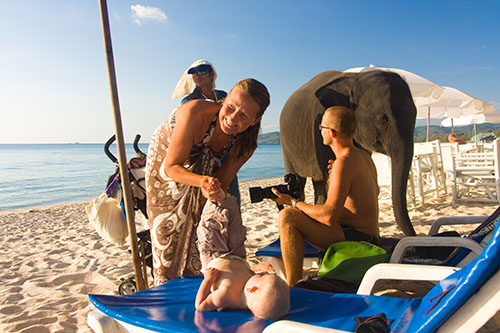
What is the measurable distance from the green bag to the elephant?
1393 mm

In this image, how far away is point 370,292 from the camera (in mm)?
1860

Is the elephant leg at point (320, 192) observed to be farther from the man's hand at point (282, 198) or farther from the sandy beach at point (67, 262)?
the man's hand at point (282, 198)

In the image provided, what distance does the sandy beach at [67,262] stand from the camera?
2.91 m

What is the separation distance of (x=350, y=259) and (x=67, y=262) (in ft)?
12.3

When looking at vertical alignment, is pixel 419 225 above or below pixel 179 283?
below

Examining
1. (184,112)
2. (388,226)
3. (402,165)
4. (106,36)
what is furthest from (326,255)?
(388,226)

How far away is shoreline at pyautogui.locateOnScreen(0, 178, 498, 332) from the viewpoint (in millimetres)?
2914

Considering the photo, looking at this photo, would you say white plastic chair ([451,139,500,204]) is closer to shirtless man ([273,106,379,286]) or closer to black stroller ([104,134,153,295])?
shirtless man ([273,106,379,286])

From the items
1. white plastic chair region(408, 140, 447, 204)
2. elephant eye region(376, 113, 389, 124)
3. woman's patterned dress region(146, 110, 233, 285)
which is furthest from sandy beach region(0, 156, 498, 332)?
elephant eye region(376, 113, 389, 124)

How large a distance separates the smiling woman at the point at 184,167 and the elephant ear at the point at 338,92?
199cm

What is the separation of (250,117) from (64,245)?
4.79 m

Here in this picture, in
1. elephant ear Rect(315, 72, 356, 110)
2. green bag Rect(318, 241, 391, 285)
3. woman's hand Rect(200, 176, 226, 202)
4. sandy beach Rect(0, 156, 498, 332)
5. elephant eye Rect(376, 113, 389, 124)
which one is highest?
elephant ear Rect(315, 72, 356, 110)

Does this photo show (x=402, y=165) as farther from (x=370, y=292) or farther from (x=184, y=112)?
(x=184, y=112)

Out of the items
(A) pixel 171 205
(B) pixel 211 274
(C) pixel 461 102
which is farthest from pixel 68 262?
(C) pixel 461 102
